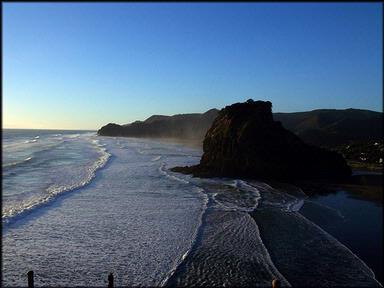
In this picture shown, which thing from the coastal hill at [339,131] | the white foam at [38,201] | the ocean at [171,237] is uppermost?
the coastal hill at [339,131]

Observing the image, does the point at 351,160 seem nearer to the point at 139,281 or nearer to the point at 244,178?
the point at 244,178

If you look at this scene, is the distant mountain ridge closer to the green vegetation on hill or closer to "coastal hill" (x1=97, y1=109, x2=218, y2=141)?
"coastal hill" (x1=97, y1=109, x2=218, y2=141)

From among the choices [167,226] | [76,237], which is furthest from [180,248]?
[76,237]

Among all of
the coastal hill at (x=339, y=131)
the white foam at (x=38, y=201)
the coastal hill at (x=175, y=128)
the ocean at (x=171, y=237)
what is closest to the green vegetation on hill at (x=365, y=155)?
the coastal hill at (x=339, y=131)

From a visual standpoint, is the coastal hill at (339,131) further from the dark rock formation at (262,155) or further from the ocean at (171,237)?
the ocean at (171,237)

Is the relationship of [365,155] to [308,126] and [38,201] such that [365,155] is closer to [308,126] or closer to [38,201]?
[38,201]

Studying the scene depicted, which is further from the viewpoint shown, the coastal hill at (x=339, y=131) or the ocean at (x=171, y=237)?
the coastal hill at (x=339, y=131)
